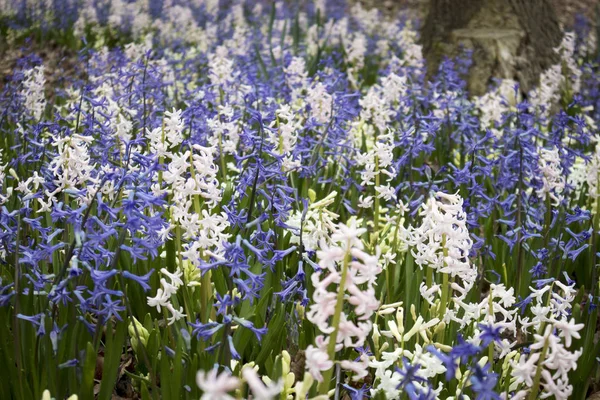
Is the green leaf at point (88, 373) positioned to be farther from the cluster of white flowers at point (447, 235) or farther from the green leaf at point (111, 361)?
the cluster of white flowers at point (447, 235)

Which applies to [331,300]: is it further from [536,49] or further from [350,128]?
[536,49]

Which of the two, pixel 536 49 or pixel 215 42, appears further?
pixel 215 42

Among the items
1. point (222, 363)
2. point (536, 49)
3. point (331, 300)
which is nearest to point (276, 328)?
point (222, 363)

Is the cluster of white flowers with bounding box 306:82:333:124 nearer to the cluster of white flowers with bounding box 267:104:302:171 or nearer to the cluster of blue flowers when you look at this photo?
the cluster of blue flowers

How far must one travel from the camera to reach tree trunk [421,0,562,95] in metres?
6.72

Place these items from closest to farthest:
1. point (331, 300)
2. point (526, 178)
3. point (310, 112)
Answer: point (331, 300)
point (526, 178)
point (310, 112)

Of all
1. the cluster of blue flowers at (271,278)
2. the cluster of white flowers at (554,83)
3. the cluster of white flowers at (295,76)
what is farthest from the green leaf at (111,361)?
the cluster of white flowers at (554,83)

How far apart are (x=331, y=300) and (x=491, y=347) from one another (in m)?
0.89

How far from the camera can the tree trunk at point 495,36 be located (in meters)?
6.72

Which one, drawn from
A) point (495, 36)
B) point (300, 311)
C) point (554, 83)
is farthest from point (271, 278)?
point (495, 36)

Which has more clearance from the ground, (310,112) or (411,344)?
(310,112)

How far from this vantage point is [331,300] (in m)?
1.45

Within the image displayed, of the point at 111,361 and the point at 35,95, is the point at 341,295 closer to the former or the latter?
the point at 111,361

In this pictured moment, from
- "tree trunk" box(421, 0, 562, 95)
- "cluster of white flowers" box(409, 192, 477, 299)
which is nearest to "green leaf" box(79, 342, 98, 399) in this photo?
"cluster of white flowers" box(409, 192, 477, 299)
